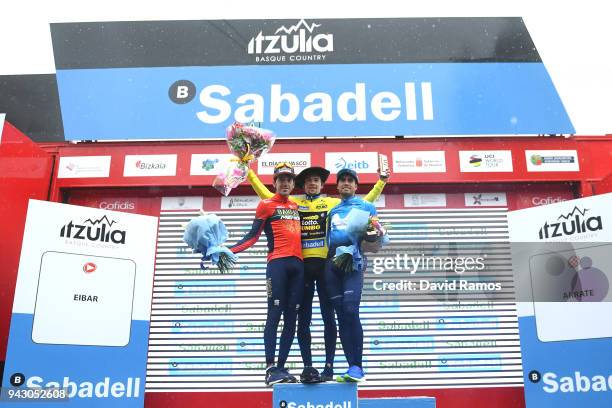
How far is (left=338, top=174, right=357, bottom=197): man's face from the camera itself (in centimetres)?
409

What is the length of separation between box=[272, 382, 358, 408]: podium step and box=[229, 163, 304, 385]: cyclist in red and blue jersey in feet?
0.83

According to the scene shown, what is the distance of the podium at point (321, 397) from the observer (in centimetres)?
338

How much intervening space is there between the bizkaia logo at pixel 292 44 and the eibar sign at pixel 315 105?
0.45 meters

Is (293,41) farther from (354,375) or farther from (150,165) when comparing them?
(354,375)

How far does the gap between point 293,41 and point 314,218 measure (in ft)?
10.9

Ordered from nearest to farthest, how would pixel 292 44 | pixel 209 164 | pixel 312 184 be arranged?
pixel 312 184, pixel 209 164, pixel 292 44

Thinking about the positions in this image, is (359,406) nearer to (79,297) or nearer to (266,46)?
(79,297)

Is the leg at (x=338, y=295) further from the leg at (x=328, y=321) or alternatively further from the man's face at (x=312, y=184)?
the man's face at (x=312, y=184)

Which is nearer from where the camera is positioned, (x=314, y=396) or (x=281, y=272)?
(x=314, y=396)

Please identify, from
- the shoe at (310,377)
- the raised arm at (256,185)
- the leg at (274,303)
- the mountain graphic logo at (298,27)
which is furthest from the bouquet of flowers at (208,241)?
the mountain graphic logo at (298,27)

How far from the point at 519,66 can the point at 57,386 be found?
19.1ft

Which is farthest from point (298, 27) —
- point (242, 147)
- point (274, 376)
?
point (274, 376)

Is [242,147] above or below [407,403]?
above

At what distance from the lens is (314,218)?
410 centimetres
